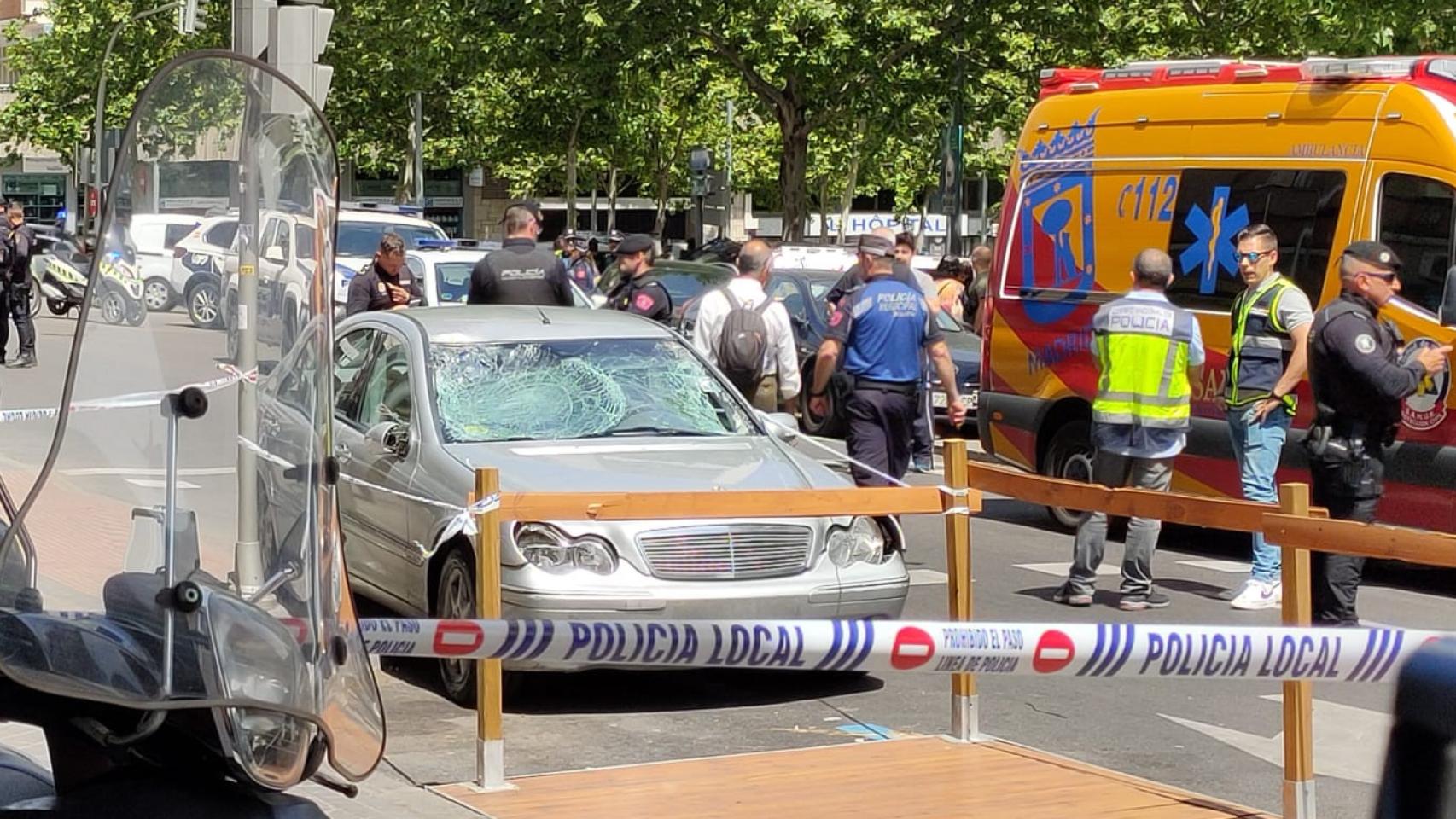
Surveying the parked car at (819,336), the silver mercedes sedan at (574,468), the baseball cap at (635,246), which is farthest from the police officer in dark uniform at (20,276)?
the silver mercedes sedan at (574,468)

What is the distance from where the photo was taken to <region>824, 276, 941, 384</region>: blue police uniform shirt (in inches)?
389

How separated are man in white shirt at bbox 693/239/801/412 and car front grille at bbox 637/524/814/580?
373 centimetres

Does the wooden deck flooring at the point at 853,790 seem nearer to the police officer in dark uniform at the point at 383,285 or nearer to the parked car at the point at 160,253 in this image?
the parked car at the point at 160,253

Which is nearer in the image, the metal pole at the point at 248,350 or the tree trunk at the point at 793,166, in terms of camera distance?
the metal pole at the point at 248,350

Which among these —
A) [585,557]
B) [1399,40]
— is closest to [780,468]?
[585,557]

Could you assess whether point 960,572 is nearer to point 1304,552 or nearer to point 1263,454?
point 1304,552

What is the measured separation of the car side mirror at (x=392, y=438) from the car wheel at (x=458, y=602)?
2.23 ft

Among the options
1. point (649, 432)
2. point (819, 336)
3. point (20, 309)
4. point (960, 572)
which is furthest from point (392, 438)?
point (20, 309)

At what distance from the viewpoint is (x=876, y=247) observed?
10.2 m

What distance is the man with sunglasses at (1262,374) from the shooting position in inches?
387

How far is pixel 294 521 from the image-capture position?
2930 millimetres

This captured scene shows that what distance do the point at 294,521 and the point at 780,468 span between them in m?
5.13

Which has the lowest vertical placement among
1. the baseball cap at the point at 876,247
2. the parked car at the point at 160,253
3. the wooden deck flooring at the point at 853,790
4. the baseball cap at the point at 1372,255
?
the wooden deck flooring at the point at 853,790

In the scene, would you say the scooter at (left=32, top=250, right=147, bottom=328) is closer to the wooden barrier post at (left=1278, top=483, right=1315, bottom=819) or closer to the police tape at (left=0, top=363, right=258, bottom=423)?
the police tape at (left=0, top=363, right=258, bottom=423)
